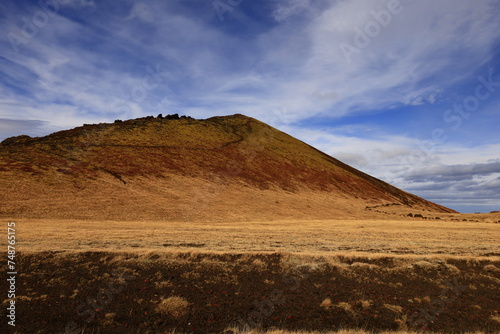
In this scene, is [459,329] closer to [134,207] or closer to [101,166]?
[134,207]

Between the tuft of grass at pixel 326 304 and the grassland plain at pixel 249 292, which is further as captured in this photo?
the tuft of grass at pixel 326 304

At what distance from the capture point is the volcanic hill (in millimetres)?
37656

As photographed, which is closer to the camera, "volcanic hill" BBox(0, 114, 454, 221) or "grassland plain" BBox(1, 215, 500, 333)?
"grassland plain" BBox(1, 215, 500, 333)

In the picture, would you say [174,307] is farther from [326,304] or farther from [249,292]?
[326,304]

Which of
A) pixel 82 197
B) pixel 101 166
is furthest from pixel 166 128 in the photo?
pixel 82 197

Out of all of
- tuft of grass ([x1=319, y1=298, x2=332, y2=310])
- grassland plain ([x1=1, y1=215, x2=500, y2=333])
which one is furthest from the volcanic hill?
tuft of grass ([x1=319, y1=298, x2=332, y2=310])

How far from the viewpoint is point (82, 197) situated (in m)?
38.7

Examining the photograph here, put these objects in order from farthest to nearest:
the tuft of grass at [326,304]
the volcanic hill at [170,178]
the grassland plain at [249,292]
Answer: the volcanic hill at [170,178]
the tuft of grass at [326,304]
the grassland plain at [249,292]

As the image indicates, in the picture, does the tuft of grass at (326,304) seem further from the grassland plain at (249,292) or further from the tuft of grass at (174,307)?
the tuft of grass at (174,307)

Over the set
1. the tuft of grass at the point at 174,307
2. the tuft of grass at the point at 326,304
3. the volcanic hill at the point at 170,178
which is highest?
the volcanic hill at the point at 170,178

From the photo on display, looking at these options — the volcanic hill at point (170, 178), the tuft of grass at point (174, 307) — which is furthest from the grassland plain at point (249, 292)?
the volcanic hill at point (170, 178)

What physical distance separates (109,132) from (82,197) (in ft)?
116

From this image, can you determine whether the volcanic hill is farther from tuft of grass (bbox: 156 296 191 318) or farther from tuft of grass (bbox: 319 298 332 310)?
tuft of grass (bbox: 319 298 332 310)

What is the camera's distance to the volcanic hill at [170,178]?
3766 centimetres
